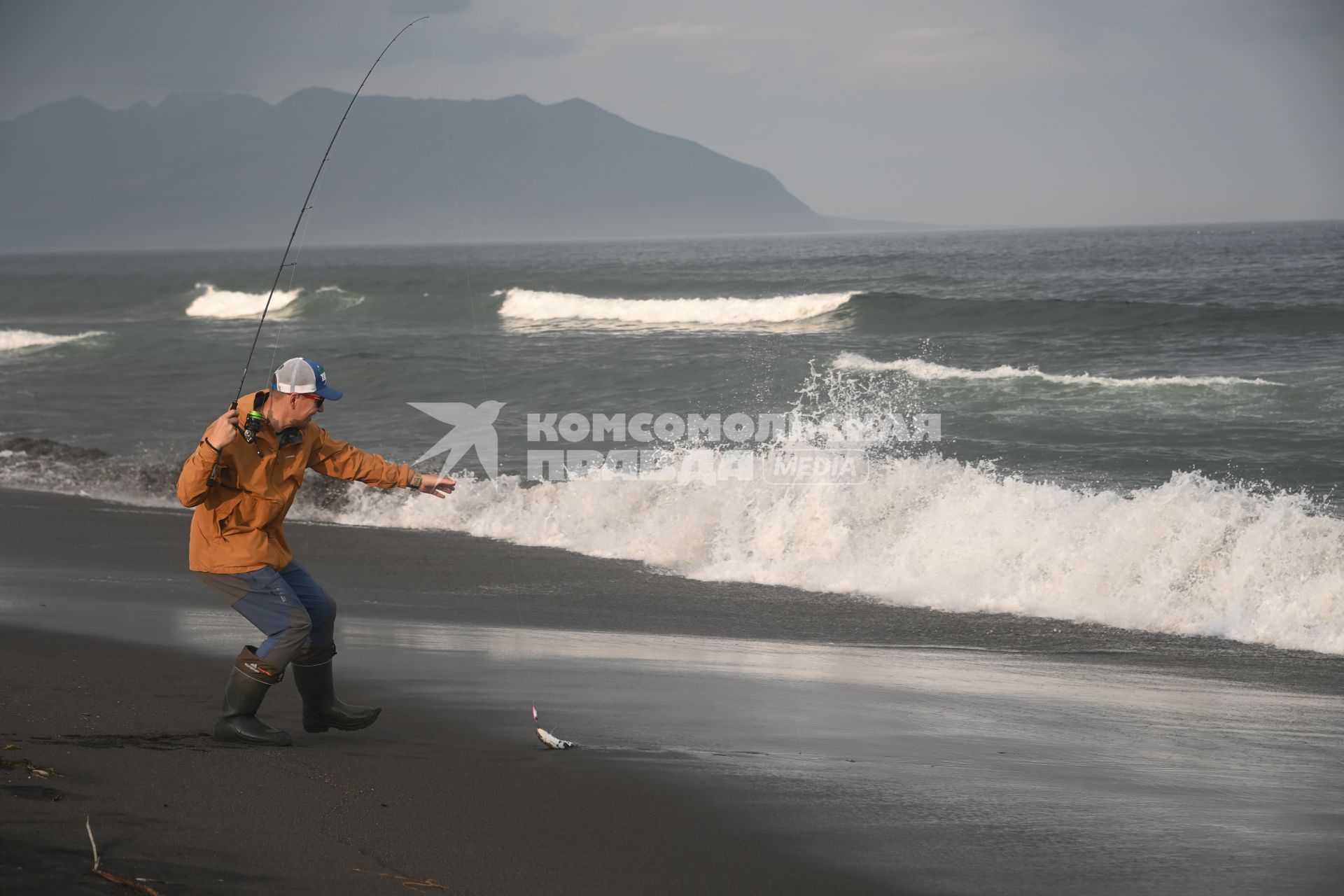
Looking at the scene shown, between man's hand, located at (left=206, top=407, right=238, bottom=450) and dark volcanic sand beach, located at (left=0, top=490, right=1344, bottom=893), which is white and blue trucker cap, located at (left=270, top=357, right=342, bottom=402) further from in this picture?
dark volcanic sand beach, located at (left=0, top=490, right=1344, bottom=893)

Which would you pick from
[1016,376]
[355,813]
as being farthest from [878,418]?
[355,813]

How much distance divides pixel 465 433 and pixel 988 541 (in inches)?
384

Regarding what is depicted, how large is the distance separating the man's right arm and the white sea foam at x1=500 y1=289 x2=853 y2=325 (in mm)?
29479

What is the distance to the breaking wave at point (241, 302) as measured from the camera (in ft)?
146

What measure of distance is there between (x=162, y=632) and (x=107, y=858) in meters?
3.77

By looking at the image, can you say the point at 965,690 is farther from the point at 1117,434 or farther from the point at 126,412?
the point at 126,412

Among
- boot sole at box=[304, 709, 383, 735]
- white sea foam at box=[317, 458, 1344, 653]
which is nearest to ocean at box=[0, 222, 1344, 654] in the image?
Result: white sea foam at box=[317, 458, 1344, 653]

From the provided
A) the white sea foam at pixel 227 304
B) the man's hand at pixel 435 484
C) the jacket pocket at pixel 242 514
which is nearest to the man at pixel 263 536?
the jacket pocket at pixel 242 514

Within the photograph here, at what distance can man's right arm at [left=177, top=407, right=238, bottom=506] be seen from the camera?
155 inches

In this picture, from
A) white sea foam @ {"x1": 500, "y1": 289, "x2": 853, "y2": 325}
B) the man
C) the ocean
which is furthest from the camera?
white sea foam @ {"x1": 500, "y1": 289, "x2": 853, "y2": 325}

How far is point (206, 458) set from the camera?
155 inches

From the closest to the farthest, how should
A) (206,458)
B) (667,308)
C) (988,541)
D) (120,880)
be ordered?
(120,880)
(206,458)
(988,541)
(667,308)

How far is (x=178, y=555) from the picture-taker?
31.0 ft

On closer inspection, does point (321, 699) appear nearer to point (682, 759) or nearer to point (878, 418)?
point (682, 759)
